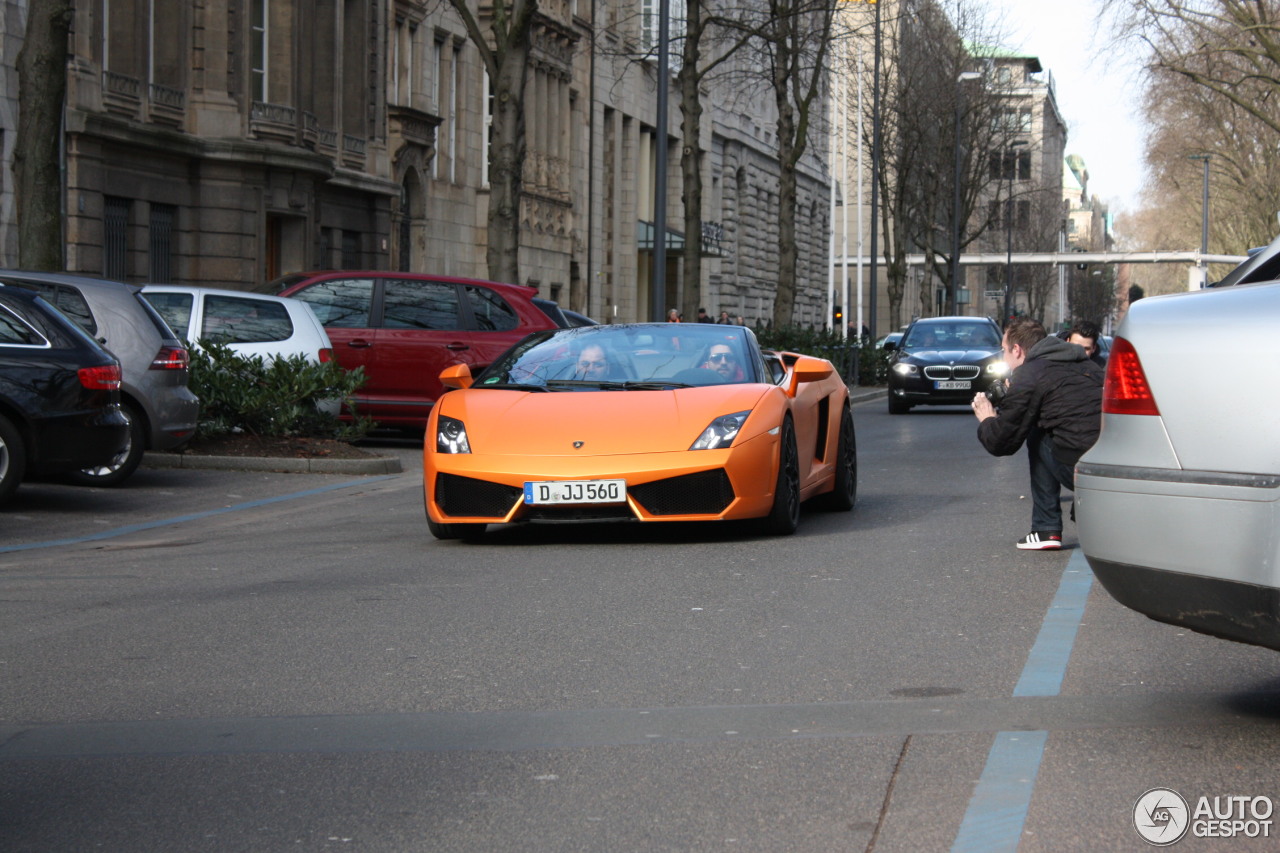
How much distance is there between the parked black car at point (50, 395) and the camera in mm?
11789

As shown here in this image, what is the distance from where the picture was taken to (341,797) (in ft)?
15.0

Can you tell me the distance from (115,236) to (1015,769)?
2642cm

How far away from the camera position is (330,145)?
119 ft

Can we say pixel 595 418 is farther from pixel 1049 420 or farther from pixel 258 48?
pixel 258 48

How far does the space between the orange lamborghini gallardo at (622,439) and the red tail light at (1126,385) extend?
4715mm

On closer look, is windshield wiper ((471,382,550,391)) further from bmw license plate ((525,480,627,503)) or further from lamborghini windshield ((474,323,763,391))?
bmw license plate ((525,480,627,503))

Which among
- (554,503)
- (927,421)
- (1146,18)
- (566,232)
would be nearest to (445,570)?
(554,503)

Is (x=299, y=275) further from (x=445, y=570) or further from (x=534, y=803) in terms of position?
(x=534, y=803)

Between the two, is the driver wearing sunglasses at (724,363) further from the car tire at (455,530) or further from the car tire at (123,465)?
the car tire at (123,465)

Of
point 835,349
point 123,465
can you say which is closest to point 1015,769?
point 123,465

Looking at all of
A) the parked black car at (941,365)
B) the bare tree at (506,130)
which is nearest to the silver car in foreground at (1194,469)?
the bare tree at (506,130)

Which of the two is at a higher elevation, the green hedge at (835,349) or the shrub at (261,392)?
the green hedge at (835,349)

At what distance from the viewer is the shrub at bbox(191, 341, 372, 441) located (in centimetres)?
1622

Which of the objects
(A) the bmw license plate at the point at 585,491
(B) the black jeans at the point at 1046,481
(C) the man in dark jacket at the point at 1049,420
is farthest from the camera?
(B) the black jeans at the point at 1046,481
